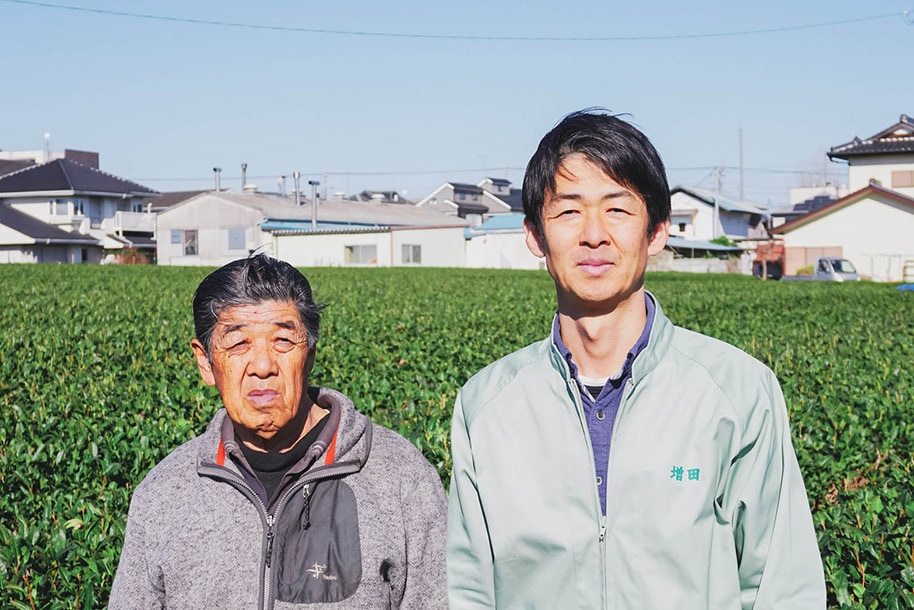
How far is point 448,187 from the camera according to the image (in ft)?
286

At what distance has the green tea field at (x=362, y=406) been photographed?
3670 mm

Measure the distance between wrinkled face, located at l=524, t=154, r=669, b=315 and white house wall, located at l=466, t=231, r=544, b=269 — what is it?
52.3 metres

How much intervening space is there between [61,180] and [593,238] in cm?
6748

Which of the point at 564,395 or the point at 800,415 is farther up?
the point at 564,395

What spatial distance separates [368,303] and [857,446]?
46.0 feet

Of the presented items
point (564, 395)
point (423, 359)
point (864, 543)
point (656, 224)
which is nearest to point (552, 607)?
point (564, 395)

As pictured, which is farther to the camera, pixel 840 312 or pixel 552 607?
pixel 840 312

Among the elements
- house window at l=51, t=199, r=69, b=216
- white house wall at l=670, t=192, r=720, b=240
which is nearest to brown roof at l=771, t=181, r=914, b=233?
white house wall at l=670, t=192, r=720, b=240

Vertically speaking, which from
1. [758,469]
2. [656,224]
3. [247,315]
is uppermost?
[656,224]

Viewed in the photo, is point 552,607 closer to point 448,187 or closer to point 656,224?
point 656,224

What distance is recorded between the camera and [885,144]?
5144 centimetres

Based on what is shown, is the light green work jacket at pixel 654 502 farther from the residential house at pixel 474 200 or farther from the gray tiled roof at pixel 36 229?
the residential house at pixel 474 200

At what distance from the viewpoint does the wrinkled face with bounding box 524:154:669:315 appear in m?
2.62

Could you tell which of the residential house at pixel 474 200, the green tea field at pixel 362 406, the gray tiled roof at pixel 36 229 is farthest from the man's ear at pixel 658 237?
the residential house at pixel 474 200
